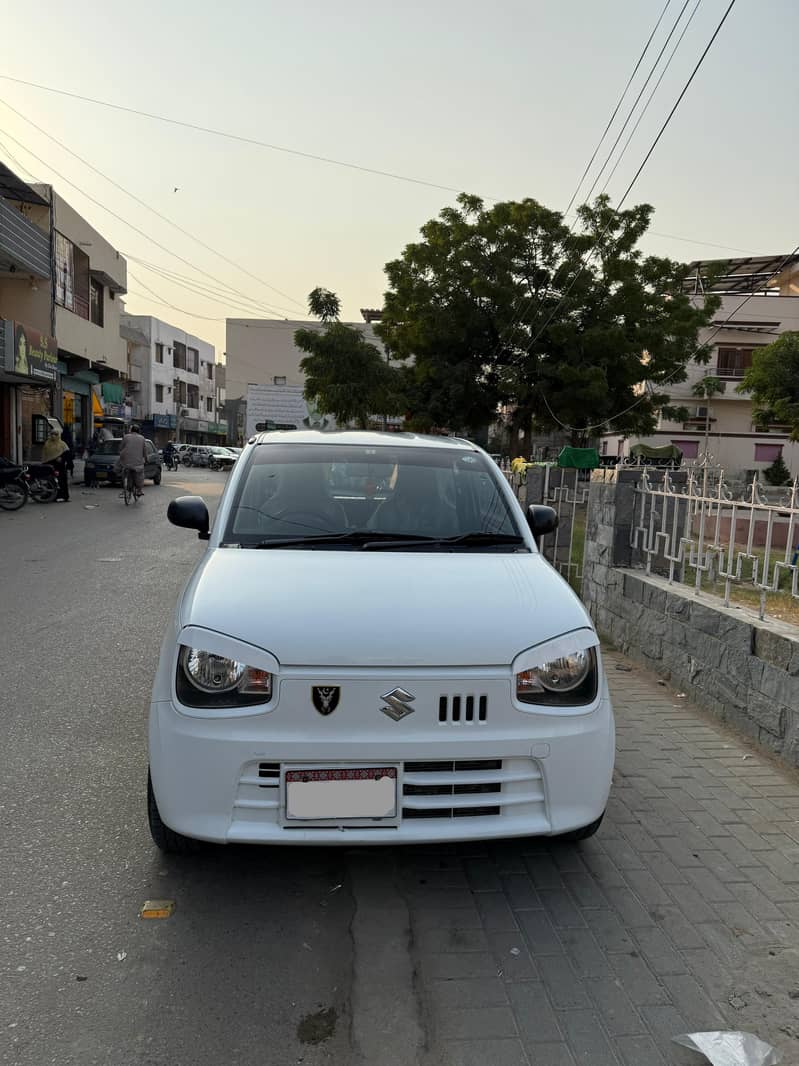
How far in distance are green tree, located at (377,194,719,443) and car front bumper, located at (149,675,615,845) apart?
2350cm

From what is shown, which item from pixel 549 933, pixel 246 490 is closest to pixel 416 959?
pixel 549 933

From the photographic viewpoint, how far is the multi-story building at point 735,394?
50.2 meters

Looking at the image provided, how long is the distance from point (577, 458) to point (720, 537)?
627 cm

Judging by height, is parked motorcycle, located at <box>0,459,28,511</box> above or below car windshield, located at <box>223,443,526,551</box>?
below

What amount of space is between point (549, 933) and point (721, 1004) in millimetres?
555

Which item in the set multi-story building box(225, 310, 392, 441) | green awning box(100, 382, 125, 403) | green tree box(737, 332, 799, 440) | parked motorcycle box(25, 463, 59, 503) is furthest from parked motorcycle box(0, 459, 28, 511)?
multi-story building box(225, 310, 392, 441)

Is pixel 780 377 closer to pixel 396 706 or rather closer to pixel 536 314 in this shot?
pixel 536 314

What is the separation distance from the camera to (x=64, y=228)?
28797 millimetres

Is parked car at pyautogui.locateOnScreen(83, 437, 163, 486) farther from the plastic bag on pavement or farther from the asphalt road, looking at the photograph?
the plastic bag on pavement

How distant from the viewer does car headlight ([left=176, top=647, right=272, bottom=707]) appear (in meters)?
2.63

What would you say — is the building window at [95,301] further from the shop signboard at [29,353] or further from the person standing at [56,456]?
the person standing at [56,456]

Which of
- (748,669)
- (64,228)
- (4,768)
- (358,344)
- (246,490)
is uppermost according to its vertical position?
(64,228)

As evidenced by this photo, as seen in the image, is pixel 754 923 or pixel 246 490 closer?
pixel 754 923

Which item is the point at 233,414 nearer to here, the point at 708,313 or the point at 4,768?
the point at 708,313
